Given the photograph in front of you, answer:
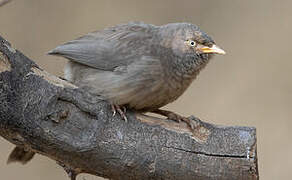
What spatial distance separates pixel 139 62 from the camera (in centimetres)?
430

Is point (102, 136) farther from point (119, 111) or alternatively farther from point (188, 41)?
point (188, 41)

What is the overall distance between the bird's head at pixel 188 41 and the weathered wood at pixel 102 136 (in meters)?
0.64

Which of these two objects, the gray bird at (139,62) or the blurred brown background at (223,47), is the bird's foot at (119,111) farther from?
the blurred brown background at (223,47)

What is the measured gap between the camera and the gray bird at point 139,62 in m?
4.23

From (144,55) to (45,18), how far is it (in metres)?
2.55

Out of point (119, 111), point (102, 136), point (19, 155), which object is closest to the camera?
point (102, 136)

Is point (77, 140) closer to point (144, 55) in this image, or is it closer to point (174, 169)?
point (174, 169)

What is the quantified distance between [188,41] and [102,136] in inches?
45.0

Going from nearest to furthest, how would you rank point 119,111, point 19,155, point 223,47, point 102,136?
point 102,136 → point 119,111 → point 19,155 → point 223,47

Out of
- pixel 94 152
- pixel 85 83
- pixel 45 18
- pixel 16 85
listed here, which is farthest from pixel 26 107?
pixel 45 18

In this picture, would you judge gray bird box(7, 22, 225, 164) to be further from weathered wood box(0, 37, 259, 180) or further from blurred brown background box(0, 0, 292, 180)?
blurred brown background box(0, 0, 292, 180)

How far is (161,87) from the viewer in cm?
429

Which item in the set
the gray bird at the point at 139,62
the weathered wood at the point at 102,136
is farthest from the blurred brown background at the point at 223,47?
the weathered wood at the point at 102,136

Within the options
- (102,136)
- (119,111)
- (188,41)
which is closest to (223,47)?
(188,41)
